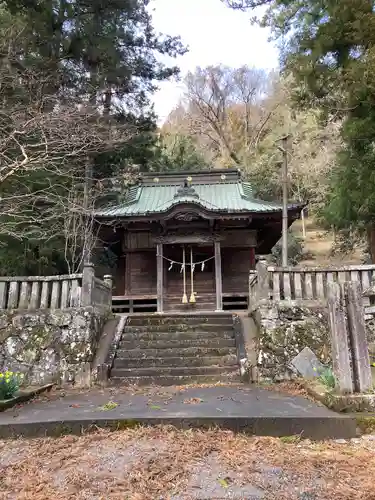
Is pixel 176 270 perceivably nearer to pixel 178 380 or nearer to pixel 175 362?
pixel 175 362

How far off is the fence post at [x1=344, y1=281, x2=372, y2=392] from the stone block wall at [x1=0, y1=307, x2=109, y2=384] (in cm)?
477

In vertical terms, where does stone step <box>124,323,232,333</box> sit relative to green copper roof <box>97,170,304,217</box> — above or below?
below

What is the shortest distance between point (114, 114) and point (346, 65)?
9101mm

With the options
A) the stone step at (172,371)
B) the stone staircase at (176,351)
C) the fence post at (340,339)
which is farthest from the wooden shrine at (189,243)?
the fence post at (340,339)

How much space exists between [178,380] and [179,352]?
0.88 metres

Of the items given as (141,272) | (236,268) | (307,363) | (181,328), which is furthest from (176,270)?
(307,363)

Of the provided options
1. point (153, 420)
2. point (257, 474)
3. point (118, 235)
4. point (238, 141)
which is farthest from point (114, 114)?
point (238, 141)

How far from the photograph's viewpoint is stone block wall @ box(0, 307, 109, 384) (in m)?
7.16

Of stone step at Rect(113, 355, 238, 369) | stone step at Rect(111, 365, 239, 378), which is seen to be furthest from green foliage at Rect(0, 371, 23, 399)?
stone step at Rect(113, 355, 238, 369)

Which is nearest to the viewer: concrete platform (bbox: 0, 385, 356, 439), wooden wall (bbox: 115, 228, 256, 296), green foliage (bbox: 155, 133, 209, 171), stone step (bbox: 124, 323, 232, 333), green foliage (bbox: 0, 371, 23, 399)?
concrete platform (bbox: 0, 385, 356, 439)

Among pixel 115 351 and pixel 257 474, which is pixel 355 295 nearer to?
pixel 257 474

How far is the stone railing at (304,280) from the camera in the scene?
25.6ft

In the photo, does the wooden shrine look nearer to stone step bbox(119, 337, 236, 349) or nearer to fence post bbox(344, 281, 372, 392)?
stone step bbox(119, 337, 236, 349)

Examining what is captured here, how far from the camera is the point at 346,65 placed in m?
8.84
